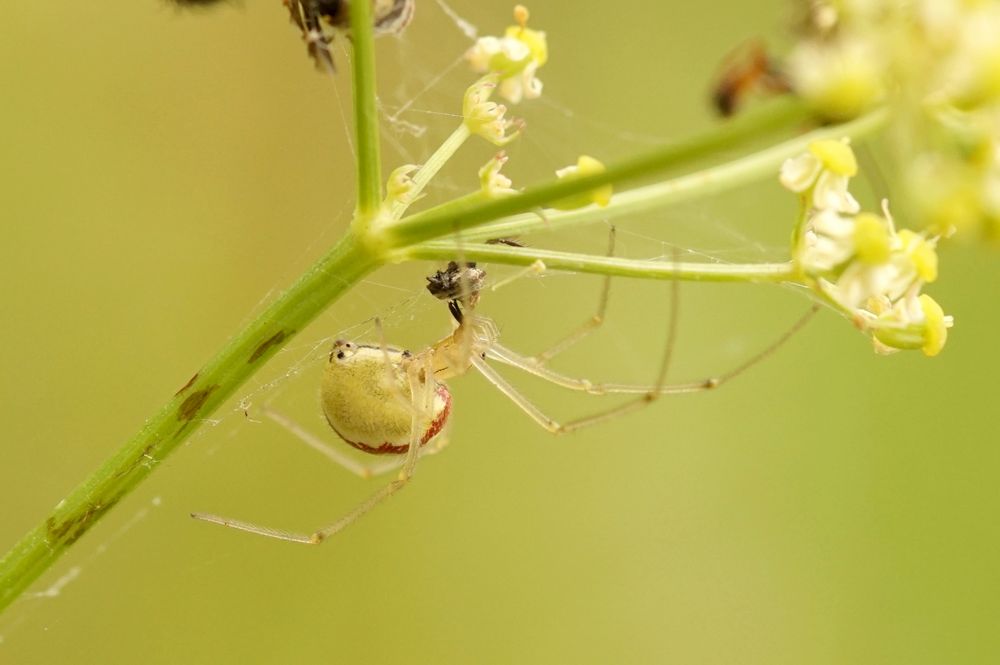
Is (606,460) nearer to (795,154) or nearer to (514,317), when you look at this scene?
(514,317)

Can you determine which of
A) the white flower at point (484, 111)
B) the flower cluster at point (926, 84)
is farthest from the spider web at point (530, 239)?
the flower cluster at point (926, 84)

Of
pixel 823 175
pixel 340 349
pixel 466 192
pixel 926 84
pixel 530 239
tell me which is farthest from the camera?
pixel 466 192

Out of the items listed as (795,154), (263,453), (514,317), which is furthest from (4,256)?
(795,154)

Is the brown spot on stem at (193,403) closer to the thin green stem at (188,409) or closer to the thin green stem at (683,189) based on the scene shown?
the thin green stem at (188,409)

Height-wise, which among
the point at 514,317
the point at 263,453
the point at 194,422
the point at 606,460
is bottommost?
the point at 606,460

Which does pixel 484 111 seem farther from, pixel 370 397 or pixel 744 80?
pixel 370 397

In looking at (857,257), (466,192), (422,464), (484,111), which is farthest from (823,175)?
(422,464)
